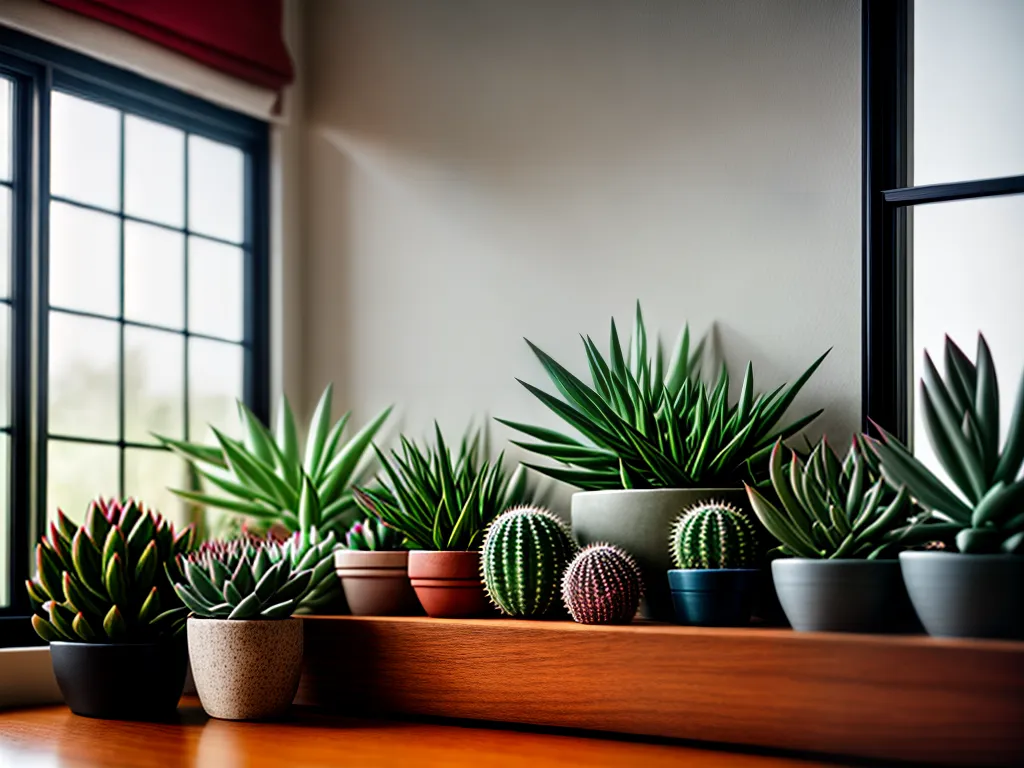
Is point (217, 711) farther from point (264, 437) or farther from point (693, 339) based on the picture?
point (693, 339)

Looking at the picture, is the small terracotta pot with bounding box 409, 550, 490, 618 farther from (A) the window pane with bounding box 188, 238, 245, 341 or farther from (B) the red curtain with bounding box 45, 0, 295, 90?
(B) the red curtain with bounding box 45, 0, 295, 90

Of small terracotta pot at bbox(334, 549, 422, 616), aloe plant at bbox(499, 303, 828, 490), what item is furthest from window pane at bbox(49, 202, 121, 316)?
aloe plant at bbox(499, 303, 828, 490)

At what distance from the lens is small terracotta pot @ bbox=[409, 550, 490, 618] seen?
2.12m

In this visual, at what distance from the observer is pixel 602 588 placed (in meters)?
1.92

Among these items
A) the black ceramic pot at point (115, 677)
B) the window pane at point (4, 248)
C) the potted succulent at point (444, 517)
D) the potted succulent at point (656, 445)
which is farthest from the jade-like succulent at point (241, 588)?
the window pane at point (4, 248)

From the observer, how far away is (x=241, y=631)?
1.97 m

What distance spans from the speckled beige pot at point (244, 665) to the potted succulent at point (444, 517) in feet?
0.88

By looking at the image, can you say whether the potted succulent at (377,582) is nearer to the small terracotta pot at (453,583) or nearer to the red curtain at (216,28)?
the small terracotta pot at (453,583)

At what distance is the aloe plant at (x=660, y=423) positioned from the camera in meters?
2.10

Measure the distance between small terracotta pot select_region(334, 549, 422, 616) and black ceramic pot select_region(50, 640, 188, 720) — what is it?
13.9 inches

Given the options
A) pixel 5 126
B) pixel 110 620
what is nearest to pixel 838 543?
pixel 110 620

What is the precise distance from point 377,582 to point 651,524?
1.78 feet

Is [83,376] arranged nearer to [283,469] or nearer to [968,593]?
[283,469]

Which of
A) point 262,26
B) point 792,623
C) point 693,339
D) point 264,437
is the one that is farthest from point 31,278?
point 792,623
